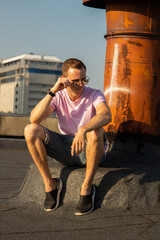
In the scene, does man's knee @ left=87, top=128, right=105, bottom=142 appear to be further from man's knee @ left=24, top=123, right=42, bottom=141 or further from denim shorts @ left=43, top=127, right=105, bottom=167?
man's knee @ left=24, top=123, right=42, bottom=141

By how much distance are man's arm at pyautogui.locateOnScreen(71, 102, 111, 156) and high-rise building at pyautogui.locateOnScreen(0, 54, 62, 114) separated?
163890 millimetres

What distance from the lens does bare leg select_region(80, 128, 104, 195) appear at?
11.0 feet

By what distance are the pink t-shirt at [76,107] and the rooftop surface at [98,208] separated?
0.46 metres

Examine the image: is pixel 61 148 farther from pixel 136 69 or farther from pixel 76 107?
pixel 136 69

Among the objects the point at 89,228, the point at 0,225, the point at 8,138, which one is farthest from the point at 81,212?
the point at 8,138

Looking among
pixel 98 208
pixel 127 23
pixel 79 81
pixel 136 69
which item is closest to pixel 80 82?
pixel 79 81

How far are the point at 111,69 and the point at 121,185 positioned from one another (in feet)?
6.56

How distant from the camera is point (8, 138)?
32.6 ft

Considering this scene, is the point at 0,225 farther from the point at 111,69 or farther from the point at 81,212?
the point at 111,69

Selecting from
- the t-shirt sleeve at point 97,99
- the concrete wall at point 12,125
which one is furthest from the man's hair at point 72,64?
the concrete wall at point 12,125

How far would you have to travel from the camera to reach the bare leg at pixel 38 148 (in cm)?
345

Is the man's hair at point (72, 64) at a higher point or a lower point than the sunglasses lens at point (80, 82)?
higher

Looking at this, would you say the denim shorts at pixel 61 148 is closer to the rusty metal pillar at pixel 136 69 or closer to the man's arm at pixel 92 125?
the man's arm at pixel 92 125

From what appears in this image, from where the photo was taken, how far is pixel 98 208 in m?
3.60
